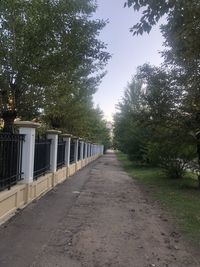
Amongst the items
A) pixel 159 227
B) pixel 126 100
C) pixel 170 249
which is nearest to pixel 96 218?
pixel 159 227

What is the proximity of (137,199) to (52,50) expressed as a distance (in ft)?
17.3

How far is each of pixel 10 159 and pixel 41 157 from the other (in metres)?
4.02

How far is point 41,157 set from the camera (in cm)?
1402

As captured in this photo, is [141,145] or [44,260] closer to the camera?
[44,260]

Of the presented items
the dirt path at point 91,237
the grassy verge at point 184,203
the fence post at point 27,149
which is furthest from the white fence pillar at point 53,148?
the fence post at point 27,149

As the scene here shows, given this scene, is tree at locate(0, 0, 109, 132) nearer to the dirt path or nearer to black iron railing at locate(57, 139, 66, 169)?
the dirt path

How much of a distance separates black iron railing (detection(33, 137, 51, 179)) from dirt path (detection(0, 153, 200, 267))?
1.39 metres

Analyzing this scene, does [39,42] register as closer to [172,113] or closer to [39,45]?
[39,45]

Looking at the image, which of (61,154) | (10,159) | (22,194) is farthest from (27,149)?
(61,154)

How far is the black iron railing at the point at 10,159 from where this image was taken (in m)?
9.47

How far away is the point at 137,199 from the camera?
13.9 meters

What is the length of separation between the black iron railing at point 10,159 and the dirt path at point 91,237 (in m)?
0.80

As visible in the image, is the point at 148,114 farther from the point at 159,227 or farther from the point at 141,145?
the point at 141,145

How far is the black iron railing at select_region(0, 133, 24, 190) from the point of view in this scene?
31.1 ft
